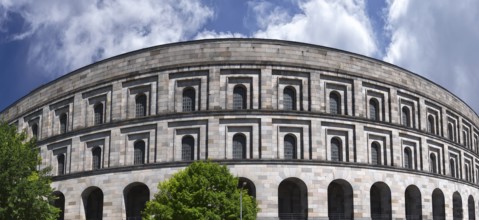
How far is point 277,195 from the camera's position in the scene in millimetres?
42344

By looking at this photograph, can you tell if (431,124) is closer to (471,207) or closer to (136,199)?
(471,207)

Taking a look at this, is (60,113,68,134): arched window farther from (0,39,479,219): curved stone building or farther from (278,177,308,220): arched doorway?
(278,177,308,220): arched doorway

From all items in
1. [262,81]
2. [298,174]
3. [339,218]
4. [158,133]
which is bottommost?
[339,218]

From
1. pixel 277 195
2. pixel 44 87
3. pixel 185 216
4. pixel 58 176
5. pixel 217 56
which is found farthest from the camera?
pixel 44 87

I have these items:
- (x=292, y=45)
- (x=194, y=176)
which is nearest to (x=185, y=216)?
(x=194, y=176)

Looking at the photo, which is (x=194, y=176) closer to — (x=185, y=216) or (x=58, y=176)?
(x=185, y=216)

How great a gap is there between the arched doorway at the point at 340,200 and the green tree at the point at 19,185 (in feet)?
64.1

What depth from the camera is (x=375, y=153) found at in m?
47.1

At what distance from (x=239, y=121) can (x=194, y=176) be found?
923 cm

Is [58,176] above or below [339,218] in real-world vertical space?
above

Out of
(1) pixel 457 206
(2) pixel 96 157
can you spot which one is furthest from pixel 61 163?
(1) pixel 457 206

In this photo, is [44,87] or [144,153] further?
[44,87]

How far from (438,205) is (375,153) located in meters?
8.66

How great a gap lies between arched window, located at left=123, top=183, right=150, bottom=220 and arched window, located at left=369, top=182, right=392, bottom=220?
16866 millimetres
